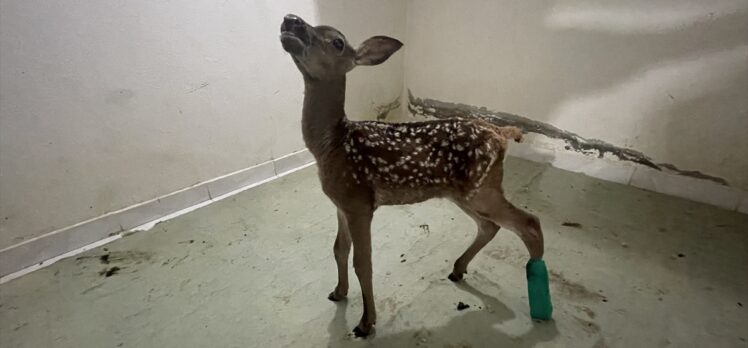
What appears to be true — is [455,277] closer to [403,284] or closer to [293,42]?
[403,284]

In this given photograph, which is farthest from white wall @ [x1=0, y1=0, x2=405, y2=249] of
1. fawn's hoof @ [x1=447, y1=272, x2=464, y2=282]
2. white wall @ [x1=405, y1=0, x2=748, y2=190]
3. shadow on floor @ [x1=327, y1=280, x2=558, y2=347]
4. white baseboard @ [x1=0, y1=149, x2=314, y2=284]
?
fawn's hoof @ [x1=447, y1=272, x2=464, y2=282]

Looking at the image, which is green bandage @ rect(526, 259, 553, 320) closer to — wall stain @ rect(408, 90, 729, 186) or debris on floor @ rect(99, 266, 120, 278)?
wall stain @ rect(408, 90, 729, 186)

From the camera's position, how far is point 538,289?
1422mm

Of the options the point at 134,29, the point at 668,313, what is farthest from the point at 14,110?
the point at 668,313

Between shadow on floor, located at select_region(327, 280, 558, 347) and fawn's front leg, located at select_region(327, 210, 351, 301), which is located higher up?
fawn's front leg, located at select_region(327, 210, 351, 301)

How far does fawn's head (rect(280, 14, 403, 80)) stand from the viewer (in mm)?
1118

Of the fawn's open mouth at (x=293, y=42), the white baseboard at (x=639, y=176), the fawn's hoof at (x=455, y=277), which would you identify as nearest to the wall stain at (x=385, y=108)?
the white baseboard at (x=639, y=176)

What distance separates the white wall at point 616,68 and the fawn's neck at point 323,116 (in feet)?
5.01

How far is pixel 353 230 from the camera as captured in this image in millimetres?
1319

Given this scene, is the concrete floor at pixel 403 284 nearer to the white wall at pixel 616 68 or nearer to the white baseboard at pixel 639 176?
the white baseboard at pixel 639 176

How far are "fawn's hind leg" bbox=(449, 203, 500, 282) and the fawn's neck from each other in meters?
0.46

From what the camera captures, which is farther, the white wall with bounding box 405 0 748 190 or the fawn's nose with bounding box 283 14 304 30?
the white wall with bounding box 405 0 748 190

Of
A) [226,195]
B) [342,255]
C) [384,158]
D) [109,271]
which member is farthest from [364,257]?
[226,195]

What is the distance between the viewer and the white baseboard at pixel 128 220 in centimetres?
172
